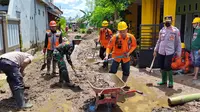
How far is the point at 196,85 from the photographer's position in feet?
20.9

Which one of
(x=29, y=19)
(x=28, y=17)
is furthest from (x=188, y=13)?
(x=29, y=19)

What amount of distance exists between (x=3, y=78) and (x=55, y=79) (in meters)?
1.91

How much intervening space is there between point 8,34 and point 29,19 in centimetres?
691

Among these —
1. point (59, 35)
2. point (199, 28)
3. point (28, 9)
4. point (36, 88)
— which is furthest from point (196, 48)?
point (28, 9)

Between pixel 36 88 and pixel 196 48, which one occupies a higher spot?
pixel 196 48

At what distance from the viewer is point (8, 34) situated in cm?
983

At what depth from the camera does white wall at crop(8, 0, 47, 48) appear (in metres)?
13.5

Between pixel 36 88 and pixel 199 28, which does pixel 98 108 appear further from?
pixel 199 28

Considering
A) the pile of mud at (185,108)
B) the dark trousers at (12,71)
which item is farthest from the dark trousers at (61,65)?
the pile of mud at (185,108)

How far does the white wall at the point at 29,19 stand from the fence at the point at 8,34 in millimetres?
1477

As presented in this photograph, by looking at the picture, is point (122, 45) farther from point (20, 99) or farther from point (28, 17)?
point (28, 17)

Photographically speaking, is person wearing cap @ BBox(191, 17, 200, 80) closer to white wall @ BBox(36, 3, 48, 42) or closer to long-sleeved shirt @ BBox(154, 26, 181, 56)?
long-sleeved shirt @ BBox(154, 26, 181, 56)

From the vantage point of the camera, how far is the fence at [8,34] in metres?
9.13

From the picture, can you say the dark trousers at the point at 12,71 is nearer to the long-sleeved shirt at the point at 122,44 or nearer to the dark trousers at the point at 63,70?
the dark trousers at the point at 63,70
